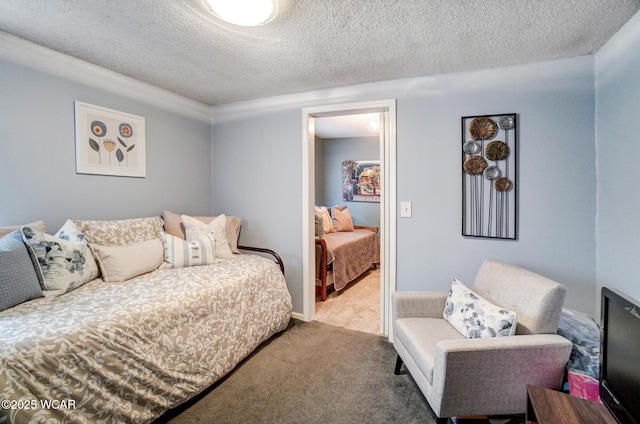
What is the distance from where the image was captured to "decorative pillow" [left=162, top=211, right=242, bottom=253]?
2.65m

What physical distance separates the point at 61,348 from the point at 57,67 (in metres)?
1.95

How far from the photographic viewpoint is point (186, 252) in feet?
7.83

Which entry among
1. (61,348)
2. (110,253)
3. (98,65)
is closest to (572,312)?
(61,348)

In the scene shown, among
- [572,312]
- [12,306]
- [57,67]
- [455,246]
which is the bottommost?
[572,312]

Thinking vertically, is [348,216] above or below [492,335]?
above

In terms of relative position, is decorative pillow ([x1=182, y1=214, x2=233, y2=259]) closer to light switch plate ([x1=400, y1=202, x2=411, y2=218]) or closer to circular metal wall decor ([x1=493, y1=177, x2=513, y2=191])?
light switch plate ([x1=400, y1=202, x2=411, y2=218])

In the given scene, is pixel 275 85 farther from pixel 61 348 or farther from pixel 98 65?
pixel 61 348

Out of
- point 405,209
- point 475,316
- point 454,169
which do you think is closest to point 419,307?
point 475,316

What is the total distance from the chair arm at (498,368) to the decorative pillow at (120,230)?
224cm

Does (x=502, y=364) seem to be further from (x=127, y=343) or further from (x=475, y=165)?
(x=127, y=343)

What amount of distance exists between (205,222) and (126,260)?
87cm

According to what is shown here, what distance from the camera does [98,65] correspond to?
2283 millimetres

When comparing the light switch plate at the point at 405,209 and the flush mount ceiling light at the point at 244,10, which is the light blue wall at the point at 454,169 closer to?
the light switch plate at the point at 405,209

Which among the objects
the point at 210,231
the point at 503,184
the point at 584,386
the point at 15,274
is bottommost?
the point at 584,386
